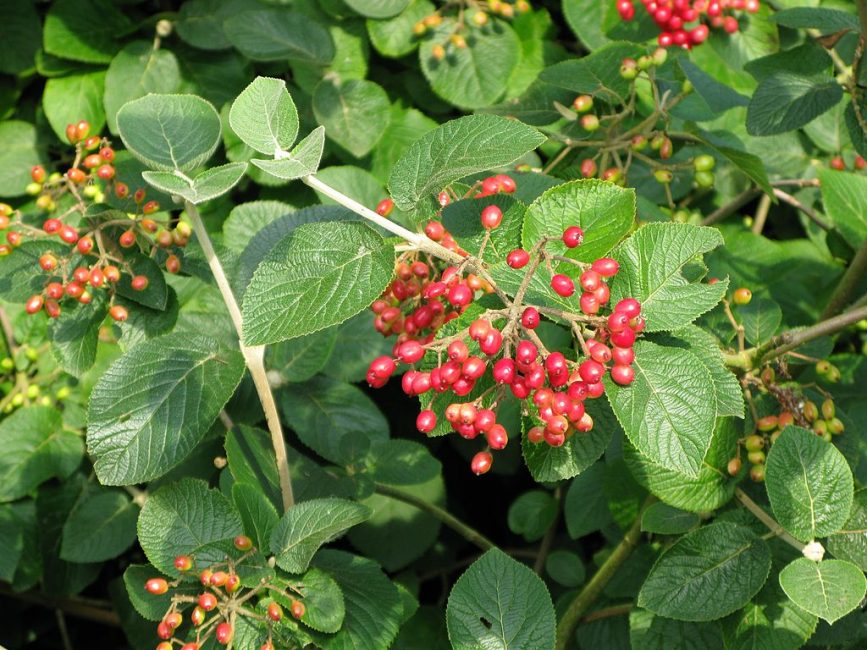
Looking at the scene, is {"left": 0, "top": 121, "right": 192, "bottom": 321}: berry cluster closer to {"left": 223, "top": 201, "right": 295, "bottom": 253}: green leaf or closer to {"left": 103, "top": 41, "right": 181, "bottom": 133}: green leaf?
{"left": 223, "top": 201, "right": 295, "bottom": 253}: green leaf

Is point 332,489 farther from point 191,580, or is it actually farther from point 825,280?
point 825,280

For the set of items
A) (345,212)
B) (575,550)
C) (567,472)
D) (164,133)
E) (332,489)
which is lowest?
(575,550)

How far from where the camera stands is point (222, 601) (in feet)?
5.08

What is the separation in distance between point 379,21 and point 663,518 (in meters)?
1.76

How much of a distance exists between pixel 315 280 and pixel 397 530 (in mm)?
1245

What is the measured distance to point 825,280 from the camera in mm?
2725

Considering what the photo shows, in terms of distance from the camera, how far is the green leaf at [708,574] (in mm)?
1559

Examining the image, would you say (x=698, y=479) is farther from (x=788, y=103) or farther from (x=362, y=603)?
(x=788, y=103)

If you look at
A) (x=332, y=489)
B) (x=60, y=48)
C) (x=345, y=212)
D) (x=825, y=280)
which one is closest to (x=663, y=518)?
(x=332, y=489)

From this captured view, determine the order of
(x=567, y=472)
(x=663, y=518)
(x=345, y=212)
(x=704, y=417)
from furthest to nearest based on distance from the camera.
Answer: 1. (x=345, y=212)
2. (x=663, y=518)
3. (x=567, y=472)
4. (x=704, y=417)

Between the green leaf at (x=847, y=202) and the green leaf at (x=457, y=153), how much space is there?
1150 millimetres

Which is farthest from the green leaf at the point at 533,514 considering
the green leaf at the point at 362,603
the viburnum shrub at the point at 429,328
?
the green leaf at the point at 362,603

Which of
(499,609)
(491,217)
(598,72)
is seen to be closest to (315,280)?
(491,217)

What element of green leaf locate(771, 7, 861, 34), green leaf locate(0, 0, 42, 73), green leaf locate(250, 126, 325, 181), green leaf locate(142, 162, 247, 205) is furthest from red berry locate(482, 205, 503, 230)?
green leaf locate(0, 0, 42, 73)
